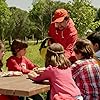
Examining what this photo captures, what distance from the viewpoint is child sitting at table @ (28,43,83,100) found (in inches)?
179

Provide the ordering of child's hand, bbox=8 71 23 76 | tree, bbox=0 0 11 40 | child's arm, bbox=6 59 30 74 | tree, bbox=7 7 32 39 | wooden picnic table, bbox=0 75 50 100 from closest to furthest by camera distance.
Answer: wooden picnic table, bbox=0 75 50 100 < child's hand, bbox=8 71 23 76 < child's arm, bbox=6 59 30 74 < tree, bbox=0 0 11 40 < tree, bbox=7 7 32 39

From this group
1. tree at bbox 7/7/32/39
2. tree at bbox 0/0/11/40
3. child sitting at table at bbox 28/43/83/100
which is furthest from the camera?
tree at bbox 7/7/32/39

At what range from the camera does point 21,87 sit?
4.51 meters

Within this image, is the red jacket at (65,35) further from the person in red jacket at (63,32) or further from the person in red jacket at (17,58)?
the person in red jacket at (17,58)

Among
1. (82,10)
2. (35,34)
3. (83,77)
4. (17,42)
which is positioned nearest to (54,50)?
(83,77)

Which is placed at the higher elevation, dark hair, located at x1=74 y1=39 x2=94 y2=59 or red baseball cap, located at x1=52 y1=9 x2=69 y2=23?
red baseball cap, located at x1=52 y1=9 x2=69 y2=23

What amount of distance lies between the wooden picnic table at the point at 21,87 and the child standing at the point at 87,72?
1.37 feet

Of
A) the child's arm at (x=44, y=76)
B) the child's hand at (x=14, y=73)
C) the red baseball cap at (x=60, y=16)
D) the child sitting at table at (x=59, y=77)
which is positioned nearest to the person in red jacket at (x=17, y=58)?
the child's hand at (x=14, y=73)

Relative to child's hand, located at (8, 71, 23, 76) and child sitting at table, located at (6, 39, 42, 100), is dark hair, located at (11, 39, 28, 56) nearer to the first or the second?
child sitting at table, located at (6, 39, 42, 100)

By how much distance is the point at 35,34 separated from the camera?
7612 cm

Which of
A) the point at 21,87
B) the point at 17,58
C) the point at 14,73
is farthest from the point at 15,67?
the point at 21,87

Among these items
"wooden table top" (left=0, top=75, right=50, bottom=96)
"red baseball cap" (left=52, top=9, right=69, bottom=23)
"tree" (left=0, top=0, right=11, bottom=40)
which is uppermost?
Result: "tree" (left=0, top=0, right=11, bottom=40)

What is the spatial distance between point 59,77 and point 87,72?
37cm

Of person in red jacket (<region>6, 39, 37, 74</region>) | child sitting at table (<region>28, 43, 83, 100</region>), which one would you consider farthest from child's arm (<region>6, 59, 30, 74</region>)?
child sitting at table (<region>28, 43, 83, 100</region>)
